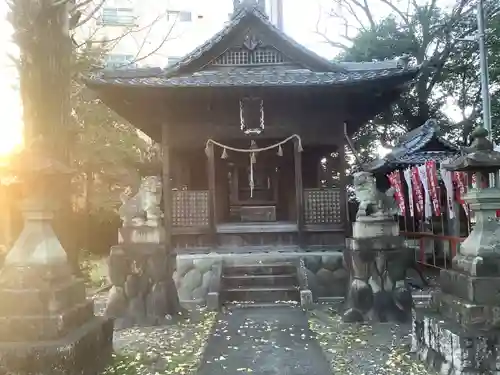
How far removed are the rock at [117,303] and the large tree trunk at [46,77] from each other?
2855mm

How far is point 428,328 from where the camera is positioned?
20.0 feet

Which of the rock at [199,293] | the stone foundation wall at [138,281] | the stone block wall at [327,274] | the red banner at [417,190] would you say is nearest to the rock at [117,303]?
the stone foundation wall at [138,281]

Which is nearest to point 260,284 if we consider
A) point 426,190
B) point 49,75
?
point 426,190

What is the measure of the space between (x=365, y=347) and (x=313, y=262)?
16.4 feet

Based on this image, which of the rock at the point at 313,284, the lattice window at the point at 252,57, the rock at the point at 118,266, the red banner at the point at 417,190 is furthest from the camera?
the red banner at the point at 417,190

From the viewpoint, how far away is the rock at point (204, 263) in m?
12.2

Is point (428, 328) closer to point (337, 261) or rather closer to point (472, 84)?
point (337, 261)

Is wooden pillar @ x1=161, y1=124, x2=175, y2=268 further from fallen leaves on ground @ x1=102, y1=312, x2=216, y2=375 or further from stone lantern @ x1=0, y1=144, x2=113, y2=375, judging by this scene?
stone lantern @ x1=0, y1=144, x2=113, y2=375

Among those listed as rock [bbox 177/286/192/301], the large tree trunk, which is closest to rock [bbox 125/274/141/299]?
rock [bbox 177/286/192/301]

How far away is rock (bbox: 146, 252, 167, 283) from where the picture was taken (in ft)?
30.9

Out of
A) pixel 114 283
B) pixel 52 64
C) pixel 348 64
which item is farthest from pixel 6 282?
pixel 348 64

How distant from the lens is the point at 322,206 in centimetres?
1338

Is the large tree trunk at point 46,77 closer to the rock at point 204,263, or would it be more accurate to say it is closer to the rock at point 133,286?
the rock at point 133,286

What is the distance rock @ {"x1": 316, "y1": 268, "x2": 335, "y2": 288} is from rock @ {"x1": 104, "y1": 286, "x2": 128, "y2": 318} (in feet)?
15.7
